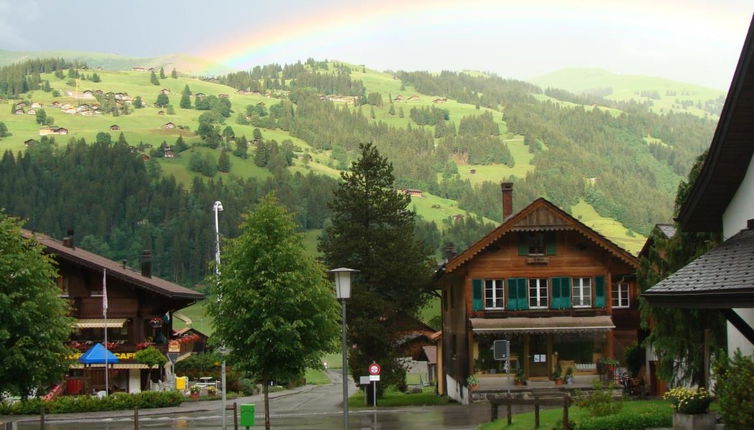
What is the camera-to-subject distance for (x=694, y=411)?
19.5m

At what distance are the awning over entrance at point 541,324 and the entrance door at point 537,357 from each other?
117cm

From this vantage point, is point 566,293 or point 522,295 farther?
point 566,293

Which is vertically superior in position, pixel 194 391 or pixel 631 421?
pixel 631 421

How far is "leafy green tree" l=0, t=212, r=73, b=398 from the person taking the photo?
3128 cm

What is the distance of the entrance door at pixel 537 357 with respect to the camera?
185 feet

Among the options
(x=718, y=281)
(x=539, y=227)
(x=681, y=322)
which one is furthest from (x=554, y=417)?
(x=539, y=227)

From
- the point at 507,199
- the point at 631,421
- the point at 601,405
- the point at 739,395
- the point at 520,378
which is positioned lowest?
the point at 520,378

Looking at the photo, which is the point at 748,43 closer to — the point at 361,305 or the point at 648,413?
the point at 648,413

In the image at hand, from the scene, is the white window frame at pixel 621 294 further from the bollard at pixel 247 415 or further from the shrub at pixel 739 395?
the shrub at pixel 739 395

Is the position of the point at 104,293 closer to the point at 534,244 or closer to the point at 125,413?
the point at 125,413

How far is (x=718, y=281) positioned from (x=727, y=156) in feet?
8.66

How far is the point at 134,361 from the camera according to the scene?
62.0 metres

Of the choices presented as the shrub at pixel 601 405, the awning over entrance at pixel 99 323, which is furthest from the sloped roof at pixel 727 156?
the awning over entrance at pixel 99 323

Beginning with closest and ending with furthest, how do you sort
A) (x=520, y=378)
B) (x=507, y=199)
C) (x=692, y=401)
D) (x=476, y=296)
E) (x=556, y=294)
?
(x=692, y=401) < (x=520, y=378) < (x=476, y=296) < (x=556, y=294) < (x=507, y=199)
